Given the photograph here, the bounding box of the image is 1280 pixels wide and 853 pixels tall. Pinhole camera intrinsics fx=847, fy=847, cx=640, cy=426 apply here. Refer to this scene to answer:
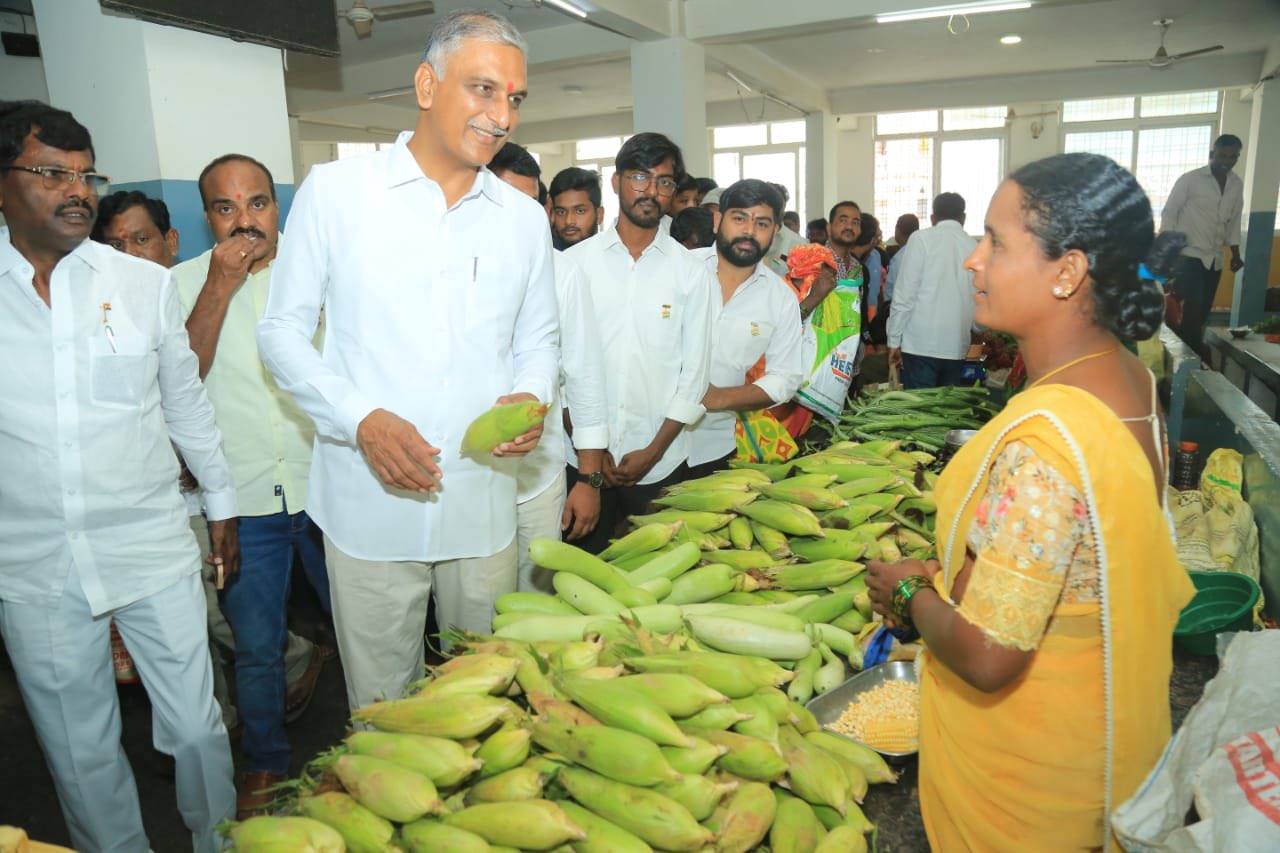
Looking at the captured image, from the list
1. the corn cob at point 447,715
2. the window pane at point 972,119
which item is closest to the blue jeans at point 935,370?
the corn cob at point 447,715

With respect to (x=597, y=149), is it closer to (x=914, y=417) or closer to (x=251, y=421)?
(x=914, y=417)

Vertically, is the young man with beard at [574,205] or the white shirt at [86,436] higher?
the young man with beard at [574,205]

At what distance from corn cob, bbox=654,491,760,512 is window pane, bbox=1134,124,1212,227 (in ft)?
55.5

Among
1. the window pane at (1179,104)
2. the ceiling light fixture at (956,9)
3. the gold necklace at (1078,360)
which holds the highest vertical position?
the window pane at (1179,104)

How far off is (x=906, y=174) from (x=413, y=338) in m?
17.5

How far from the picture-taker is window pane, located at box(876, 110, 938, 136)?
17.2m

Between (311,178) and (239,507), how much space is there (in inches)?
46.4

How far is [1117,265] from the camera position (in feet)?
4.10

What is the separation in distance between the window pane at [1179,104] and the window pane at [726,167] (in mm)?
8115

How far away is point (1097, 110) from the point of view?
1631 centimetres

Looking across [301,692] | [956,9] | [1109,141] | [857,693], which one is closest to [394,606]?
[857,693]

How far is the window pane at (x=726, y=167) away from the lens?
19594 mm

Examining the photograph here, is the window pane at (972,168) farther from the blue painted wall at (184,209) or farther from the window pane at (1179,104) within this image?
the blue painted wall at (184,209)

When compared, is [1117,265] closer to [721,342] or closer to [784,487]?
[784,487]
